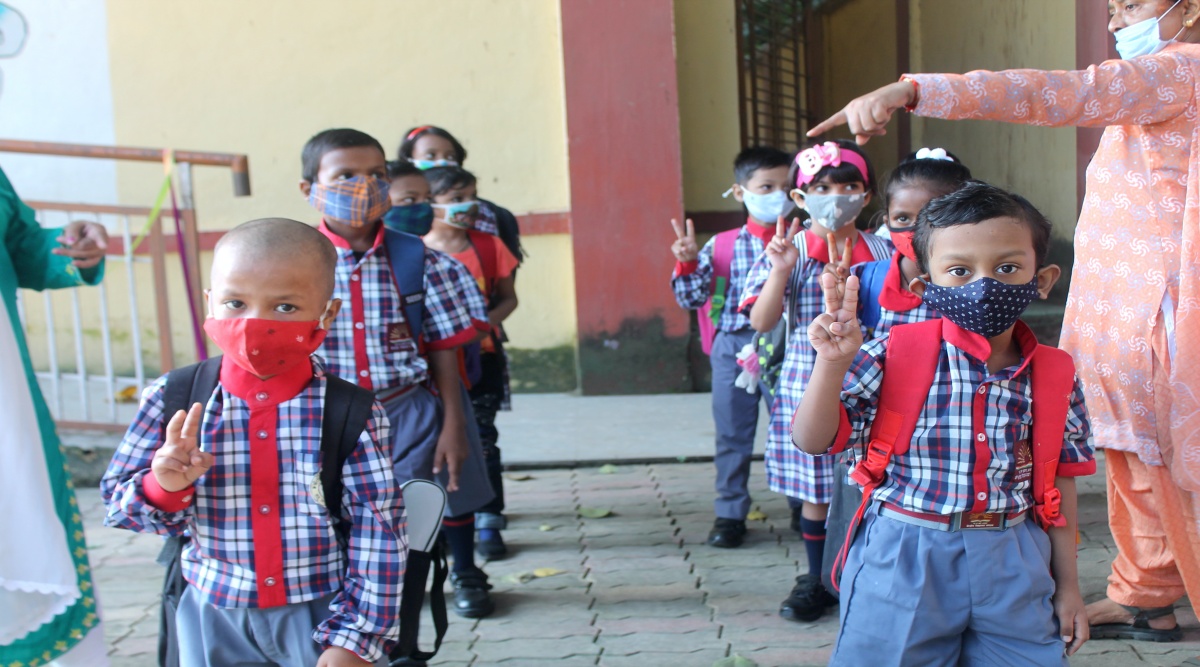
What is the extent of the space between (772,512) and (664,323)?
8.37 ft

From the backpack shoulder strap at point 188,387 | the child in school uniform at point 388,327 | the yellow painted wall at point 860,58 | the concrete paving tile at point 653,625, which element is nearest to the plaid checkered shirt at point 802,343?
the concrete paving tile at point 653,625

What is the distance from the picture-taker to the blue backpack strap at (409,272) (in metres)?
3.31

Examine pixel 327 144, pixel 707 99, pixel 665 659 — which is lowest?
pixel 665 659

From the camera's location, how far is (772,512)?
15.6 ft

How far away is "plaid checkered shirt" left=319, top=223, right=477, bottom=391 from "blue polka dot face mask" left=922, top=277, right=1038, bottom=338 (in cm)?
171

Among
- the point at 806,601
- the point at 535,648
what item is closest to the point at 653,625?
the point at 535,648

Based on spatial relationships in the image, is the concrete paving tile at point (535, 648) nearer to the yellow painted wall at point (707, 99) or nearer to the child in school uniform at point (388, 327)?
the child in school uniform at point (388, 327)

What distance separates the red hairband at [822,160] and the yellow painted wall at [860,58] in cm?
627

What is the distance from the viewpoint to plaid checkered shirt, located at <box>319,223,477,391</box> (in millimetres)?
3230

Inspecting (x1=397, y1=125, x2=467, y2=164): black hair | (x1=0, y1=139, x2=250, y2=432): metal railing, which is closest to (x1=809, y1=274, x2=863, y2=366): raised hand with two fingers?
(x1=397, y1=125, x2=467, y2=164): black hair

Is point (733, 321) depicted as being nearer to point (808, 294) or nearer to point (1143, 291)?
point (808, 294)

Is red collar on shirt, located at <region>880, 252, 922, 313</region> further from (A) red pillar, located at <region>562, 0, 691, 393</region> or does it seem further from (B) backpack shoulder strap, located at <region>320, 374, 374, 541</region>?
(A) red pillar, located at <region>562, 0, 691, 393</region>

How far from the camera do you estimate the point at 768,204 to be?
405cm

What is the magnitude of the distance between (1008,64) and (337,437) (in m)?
6.55
